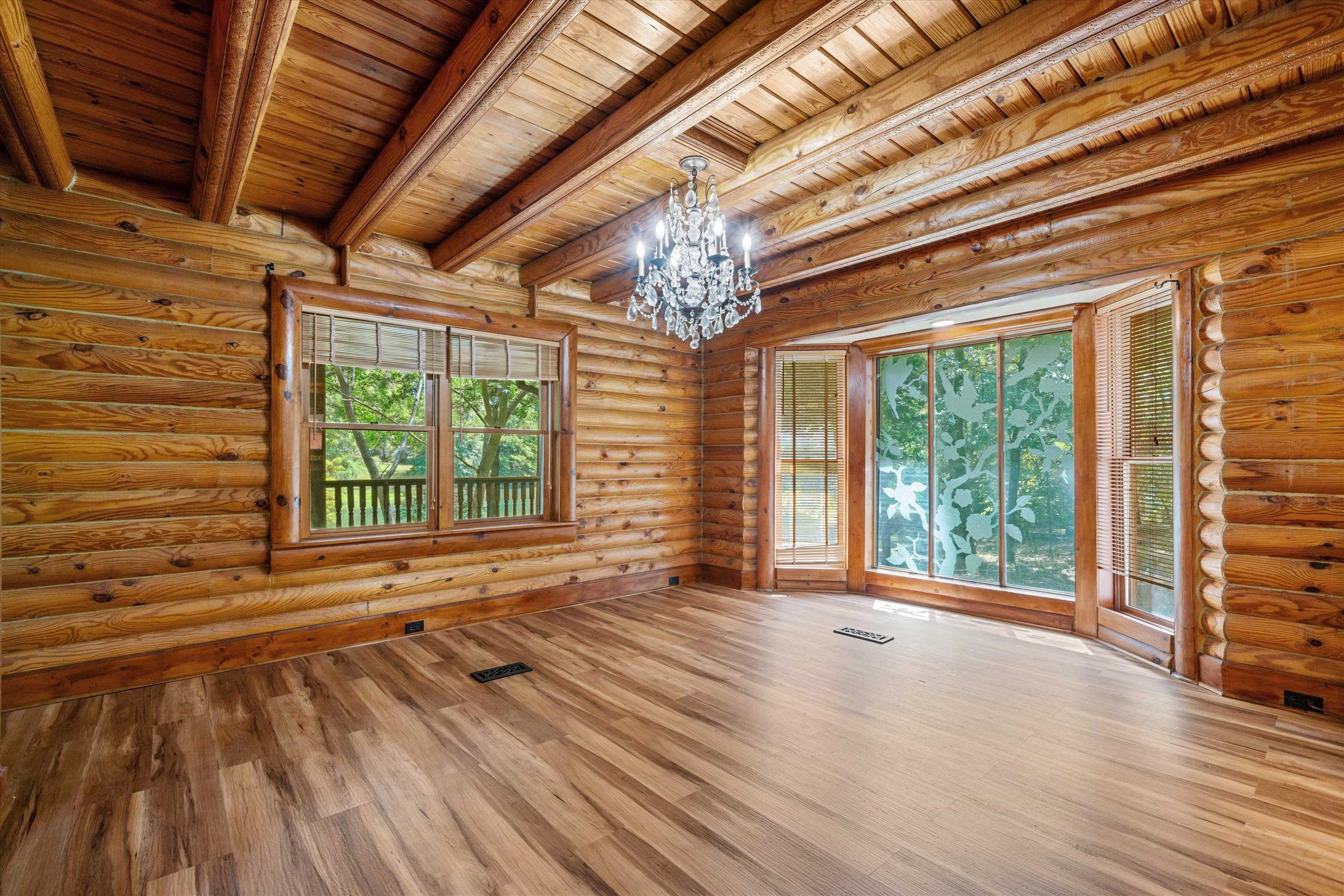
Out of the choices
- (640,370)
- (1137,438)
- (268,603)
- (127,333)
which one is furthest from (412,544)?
(1137,438)

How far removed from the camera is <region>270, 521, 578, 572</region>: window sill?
156 inches

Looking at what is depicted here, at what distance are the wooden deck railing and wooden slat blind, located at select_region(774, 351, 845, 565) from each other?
2583 mm

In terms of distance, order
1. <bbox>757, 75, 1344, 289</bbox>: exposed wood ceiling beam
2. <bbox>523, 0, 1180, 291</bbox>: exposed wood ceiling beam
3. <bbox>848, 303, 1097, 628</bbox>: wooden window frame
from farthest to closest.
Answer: <bbox>848, 303, 1097, 628</bbox>: wooden window frame < <bbox>757, 75, 1344, 289</bbox>: exposed wood ceiling beam < <bbox>523, 0, 1180, 291</bbox>: exposed wood ceiling beam

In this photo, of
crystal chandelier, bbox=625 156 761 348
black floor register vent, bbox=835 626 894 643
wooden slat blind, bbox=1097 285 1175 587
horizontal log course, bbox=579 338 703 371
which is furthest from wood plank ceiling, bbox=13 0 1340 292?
black floor register vent, bbox=835 626 894 643

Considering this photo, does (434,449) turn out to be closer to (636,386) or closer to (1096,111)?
(636,386)

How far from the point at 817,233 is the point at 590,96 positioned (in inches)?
74.3

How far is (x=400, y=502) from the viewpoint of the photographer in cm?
550

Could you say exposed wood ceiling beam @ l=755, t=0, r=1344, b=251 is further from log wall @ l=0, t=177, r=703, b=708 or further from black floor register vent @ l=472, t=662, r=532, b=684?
black floor register vent @ l=472, t=662, r=532, b=684

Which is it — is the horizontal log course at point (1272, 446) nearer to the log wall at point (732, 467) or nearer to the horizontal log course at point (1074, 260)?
the horizontal log course at point (1074, 260)

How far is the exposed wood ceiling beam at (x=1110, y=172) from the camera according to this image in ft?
8.98

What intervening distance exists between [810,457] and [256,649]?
16.3ft

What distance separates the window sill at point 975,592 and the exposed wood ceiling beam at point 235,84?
19.1 feet

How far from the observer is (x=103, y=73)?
2.61 m

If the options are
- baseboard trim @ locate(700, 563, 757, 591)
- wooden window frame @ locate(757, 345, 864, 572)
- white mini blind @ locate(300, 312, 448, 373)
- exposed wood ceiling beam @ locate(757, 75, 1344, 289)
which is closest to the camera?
exposed wood ceiling beam @ locate(757, 75, 1344, 289)
